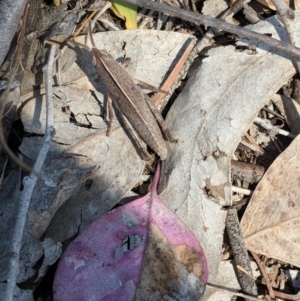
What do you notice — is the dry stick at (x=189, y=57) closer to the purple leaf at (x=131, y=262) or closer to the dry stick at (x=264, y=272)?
the purple leaf at (x=131, y=262)

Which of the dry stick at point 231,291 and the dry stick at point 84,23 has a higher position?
the dry stick at point 84,23

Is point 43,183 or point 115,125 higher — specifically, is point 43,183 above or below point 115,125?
below

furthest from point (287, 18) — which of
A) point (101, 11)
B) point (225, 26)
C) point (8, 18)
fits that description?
point (8, 18)

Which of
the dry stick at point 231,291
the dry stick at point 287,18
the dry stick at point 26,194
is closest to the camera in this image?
the dry stick at point 26,194

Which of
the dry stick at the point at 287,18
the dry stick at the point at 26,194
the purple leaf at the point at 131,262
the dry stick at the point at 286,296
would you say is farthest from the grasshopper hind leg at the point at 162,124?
the dry stick at the point at 286,296

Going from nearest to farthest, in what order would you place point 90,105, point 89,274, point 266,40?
1. point 89,274
2. point 266,40
3. point 90,105

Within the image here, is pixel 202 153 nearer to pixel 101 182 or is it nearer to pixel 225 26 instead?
pixel 101 182

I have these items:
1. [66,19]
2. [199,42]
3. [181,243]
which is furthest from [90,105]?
[181,243]

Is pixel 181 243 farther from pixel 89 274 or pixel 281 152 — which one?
pixel 281 152
